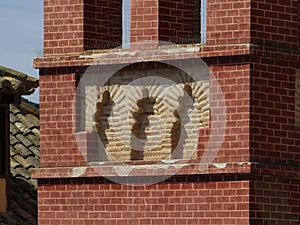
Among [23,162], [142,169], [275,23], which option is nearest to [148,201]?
[142,169]

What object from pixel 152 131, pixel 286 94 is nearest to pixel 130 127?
pixel 152 131

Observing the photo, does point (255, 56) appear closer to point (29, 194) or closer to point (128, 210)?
point (128, 210)

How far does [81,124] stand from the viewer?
1062 inches

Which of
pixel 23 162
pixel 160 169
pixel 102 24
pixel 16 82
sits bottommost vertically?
pixel 23 162

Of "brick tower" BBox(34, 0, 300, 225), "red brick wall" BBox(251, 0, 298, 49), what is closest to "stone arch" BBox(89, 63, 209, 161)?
"brick tower" BBox(34, 0, 300, 225)

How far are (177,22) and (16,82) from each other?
4.19m

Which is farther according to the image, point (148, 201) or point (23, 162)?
point (23, 162)

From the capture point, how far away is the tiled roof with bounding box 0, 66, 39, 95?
3027 centimetres

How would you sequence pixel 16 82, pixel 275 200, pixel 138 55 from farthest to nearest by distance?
pixel 16 82 → pixel 138 55 → pixel 275 200

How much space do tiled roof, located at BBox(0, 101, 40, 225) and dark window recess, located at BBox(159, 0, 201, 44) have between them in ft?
15.2

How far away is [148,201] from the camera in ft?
86.9

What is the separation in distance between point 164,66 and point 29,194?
5.58 meters

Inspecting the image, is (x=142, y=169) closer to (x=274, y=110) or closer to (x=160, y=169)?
(x=160, y=169)

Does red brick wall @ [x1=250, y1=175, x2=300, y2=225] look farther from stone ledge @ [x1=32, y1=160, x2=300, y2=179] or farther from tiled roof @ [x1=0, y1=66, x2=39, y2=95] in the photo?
tiled roof @ [x1=0, y1=66, x2=39, y2=95]
